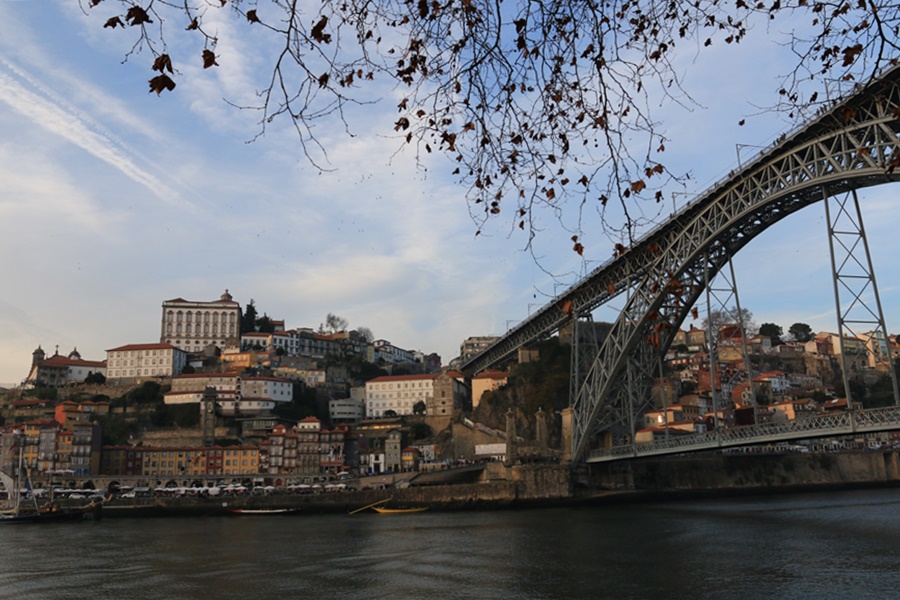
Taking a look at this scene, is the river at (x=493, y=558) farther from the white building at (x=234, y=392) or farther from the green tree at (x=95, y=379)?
the green tree at (x=95, y=379)

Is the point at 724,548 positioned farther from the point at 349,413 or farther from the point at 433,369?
the point at 433,369

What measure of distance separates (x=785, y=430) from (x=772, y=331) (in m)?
66.7

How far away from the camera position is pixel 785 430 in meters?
26.1

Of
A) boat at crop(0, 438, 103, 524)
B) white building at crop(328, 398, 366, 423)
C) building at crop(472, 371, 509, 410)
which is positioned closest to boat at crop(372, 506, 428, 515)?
boat at crop(0, 438, 103, 524)

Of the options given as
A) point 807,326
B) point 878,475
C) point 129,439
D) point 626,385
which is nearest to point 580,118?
point 626,385

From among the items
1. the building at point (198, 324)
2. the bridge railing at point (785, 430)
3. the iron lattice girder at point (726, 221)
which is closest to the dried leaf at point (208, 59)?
the iron lattice girder at point (726, 221)

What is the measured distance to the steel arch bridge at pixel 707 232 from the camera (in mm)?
19609

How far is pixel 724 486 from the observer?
1753 inches

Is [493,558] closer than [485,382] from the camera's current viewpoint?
Yes

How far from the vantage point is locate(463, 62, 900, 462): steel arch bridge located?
19.6 m

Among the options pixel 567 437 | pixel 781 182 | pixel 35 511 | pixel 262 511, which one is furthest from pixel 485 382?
pixel 781 182

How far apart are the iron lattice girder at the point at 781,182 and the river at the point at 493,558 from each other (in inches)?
251

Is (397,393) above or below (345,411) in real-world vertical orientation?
above

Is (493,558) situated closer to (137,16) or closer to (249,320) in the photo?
(137,16)
